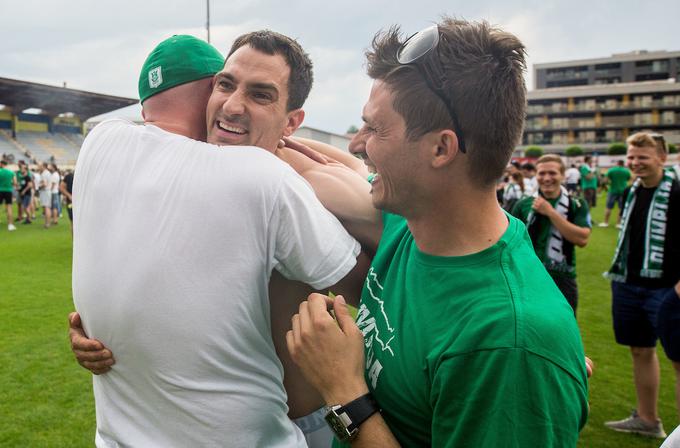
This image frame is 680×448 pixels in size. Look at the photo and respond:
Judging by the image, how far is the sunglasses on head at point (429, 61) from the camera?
4.65 feet

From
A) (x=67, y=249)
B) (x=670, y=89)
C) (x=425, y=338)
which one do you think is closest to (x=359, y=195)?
(x=425, y=338)

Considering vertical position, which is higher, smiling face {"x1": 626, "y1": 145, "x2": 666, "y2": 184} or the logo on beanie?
the logo on beanie

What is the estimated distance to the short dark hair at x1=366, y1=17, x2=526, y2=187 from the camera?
4.60 feet

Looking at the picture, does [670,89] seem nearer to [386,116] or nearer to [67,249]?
[67,249]

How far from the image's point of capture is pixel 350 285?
1818 millimetres

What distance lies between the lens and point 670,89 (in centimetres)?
7662

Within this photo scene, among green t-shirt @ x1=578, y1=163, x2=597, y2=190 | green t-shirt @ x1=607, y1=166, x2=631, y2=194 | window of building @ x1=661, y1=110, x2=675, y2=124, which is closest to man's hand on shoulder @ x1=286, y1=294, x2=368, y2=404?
green t-shirt @ x1=607, y1=166, x2=631, y2=194

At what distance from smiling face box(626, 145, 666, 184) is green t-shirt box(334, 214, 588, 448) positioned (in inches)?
139

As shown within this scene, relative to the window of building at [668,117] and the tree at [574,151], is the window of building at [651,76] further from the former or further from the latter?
the tree at [574,151]

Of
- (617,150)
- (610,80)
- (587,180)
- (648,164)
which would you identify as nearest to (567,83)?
(610,80)

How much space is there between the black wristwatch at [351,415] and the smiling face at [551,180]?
4488 mm

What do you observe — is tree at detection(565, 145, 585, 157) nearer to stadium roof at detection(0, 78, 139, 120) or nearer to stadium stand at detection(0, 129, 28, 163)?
stadium roof at detection(0, 78, 139, 120)

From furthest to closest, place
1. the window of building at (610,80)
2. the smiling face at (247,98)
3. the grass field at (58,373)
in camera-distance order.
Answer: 1. the window of building at (610,80)
2. the grass field at (58,373)
3. the smiling face at (247,98)

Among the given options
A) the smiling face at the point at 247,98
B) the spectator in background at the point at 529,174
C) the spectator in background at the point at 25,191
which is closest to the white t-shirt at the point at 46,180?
the spectator in background at the point at 25,191
